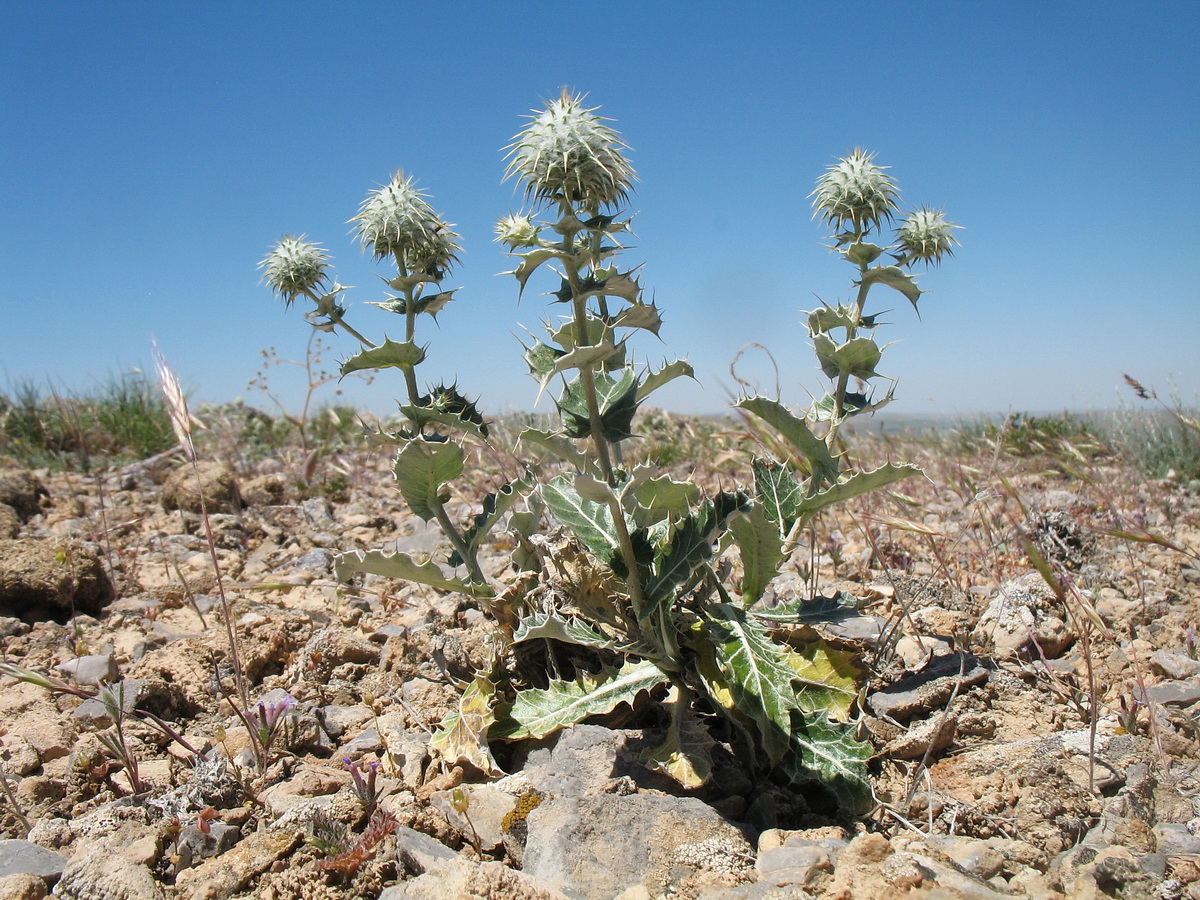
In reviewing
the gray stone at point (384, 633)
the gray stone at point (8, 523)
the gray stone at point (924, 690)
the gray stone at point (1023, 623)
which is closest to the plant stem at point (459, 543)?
the gray stone at point (384, 633)

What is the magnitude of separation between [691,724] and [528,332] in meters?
1.42

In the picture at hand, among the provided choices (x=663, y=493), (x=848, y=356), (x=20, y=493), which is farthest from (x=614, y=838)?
(x=20, y=493)

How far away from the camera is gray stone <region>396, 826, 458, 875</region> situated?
6.53 ft

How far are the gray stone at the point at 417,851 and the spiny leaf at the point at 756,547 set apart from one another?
124cm

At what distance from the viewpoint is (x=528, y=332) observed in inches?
103

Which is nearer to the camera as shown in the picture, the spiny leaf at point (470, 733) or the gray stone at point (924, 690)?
the spiny leaf at point (470, 733)

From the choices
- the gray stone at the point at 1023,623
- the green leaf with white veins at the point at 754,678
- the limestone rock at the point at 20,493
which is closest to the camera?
the green leaf with white veins at the point at 754,678

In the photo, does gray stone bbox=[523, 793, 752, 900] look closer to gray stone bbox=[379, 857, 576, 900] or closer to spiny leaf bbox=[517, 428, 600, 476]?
gray stone bbox=[379, 857, 576, 900]

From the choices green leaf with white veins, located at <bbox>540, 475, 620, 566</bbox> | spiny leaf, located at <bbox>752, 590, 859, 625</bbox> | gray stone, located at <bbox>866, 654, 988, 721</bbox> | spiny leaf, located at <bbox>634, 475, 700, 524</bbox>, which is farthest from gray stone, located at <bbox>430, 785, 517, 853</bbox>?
gray stone, located at <bbox>866, 654, 988, 721</bbox>

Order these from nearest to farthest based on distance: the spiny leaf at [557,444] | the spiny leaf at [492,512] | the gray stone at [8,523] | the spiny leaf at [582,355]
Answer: the spiny leaf at [582,355]
the spiny leaf at [557,444]
the spiny leaf at [492,512]
the gray stone at [8,523]

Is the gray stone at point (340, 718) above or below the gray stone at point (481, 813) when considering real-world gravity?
above

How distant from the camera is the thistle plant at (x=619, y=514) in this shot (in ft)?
7.53

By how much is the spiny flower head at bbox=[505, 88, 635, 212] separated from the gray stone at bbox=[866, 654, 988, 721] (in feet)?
6.45

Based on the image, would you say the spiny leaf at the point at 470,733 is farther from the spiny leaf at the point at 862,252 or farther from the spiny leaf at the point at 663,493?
the spiny leaf at the point at 862,252
